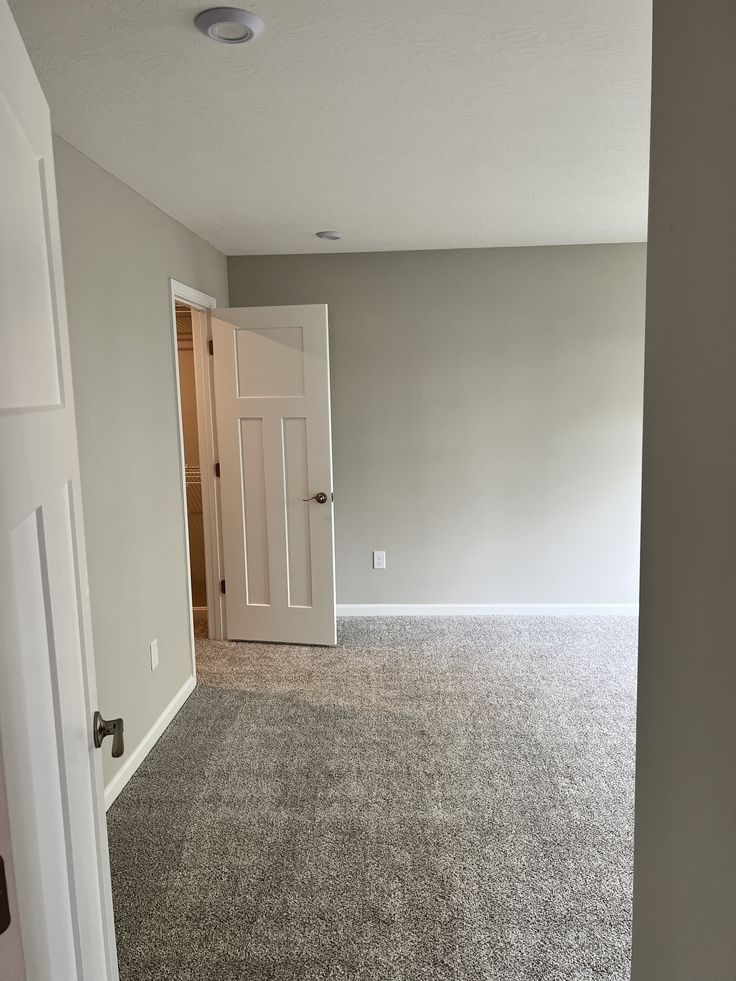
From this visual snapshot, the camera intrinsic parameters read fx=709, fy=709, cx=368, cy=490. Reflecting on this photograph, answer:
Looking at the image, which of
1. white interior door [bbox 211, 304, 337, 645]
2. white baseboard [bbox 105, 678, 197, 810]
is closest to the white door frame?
white interior door [bbox 211, 304, 337, 645]

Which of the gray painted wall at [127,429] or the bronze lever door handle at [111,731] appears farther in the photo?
the gray painted wall at [127,429]

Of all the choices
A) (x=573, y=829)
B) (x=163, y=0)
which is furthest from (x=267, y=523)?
(x=163, y=0)

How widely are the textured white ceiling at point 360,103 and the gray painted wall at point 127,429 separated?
189mm

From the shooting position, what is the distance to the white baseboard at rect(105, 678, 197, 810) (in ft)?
8.95

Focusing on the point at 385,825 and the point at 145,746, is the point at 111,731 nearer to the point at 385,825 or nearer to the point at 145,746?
the point at 385,825

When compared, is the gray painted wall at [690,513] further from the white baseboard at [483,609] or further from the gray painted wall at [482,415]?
the white baseboard at [483,609]

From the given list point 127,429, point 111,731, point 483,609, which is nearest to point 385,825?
point 111,731

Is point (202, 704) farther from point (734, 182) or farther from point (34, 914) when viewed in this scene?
point (734, 182)

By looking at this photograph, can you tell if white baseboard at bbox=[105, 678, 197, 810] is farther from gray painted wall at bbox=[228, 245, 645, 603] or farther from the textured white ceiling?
the textured white ceiling

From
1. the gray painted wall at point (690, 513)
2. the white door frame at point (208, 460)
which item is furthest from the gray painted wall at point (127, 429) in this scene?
the gray painted wall at point (690, 513)

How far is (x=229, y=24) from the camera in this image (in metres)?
1.67

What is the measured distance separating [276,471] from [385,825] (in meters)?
2.28

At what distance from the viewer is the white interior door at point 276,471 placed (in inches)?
164

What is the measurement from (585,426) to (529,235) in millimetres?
1286
